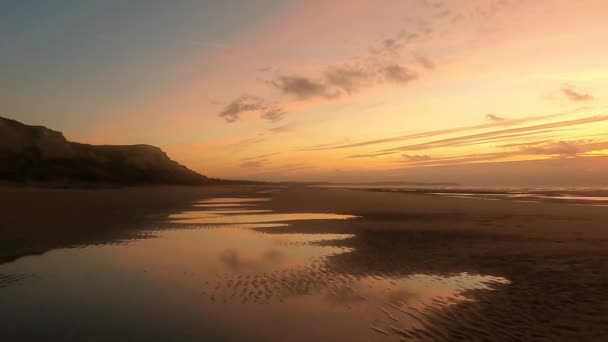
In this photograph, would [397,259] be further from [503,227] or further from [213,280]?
[503,227]

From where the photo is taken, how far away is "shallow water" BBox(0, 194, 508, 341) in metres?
9.67

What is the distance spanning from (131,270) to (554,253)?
757 inches

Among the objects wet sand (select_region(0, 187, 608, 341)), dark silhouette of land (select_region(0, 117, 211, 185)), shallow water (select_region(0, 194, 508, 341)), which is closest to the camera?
shallow water (select_region(0, 194, 508, 341))

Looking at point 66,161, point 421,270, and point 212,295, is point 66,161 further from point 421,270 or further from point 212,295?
point 421,270

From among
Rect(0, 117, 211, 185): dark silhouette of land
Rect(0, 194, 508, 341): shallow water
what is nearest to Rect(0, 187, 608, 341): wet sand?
Rect(0, 194, 508, 341): shallow water

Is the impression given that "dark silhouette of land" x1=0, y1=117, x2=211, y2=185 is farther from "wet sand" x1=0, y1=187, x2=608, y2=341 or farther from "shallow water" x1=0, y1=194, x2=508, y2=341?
"shallow water" x1=0, y1=194, x2=508, y2=341

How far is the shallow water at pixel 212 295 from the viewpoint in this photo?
31.7 feet

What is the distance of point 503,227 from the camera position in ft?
95.2

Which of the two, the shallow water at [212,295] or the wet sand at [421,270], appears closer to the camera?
the shallow water at [212,295]

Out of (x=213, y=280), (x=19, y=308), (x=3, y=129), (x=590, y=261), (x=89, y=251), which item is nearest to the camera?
(x=19, y=308)

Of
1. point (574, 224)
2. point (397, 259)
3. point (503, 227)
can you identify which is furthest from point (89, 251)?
point (574, 224)

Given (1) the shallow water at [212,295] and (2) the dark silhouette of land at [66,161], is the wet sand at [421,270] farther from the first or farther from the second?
(2) the dark silhouette of land at [66,161]

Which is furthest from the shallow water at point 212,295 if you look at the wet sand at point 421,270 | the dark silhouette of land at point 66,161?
the dark silhouette of land at point 66,161

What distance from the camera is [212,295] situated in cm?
1260
